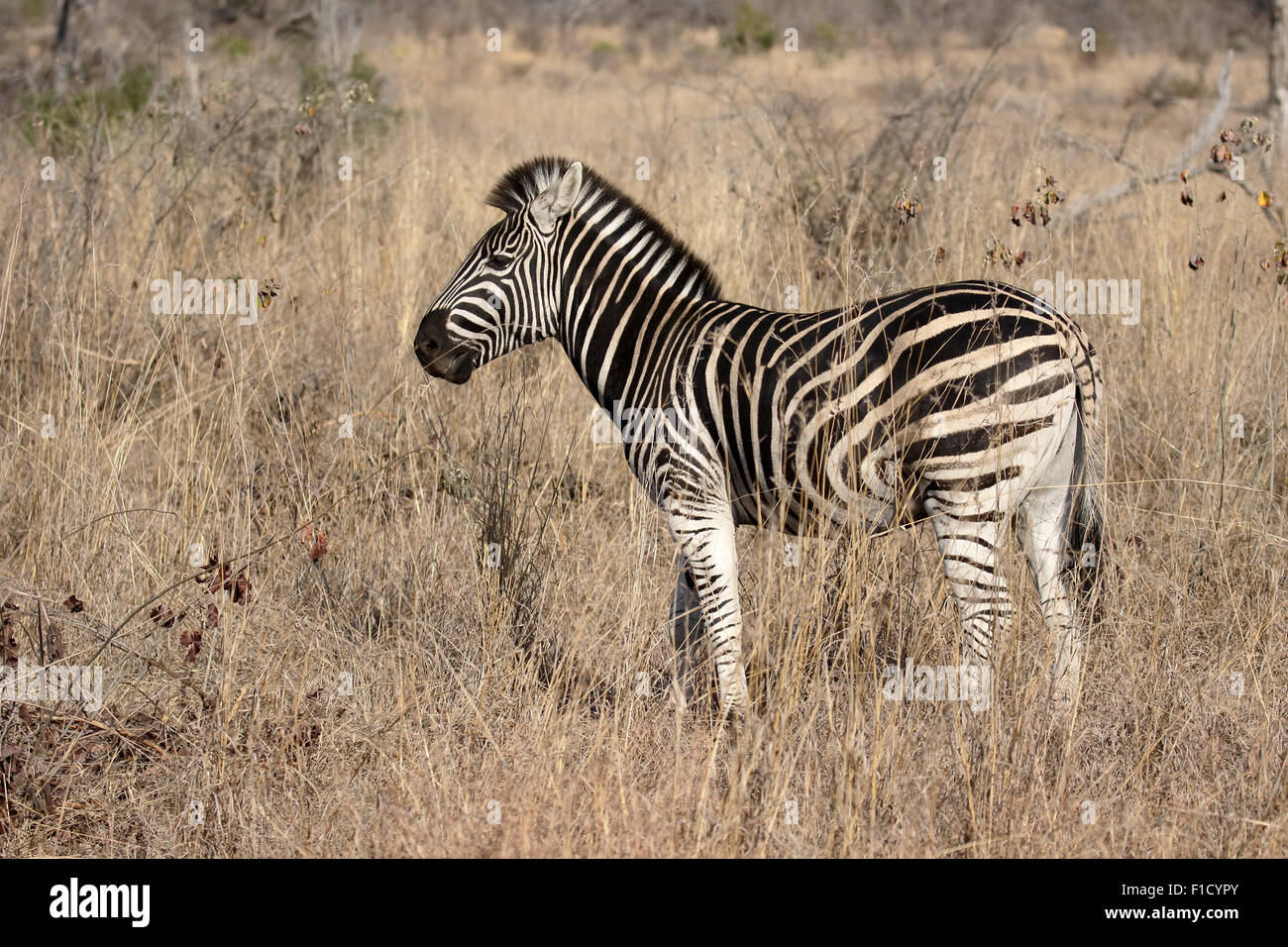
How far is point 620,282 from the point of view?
4.00m

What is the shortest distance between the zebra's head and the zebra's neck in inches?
3.0

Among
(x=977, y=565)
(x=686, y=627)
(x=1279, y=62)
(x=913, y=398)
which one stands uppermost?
(x=1279, y=62)

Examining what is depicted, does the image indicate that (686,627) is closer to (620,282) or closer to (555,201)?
(620,282)

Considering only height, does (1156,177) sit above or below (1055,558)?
above

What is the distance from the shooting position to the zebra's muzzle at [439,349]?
393 cm

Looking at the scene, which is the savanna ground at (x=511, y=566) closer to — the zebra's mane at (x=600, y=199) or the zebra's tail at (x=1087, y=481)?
the zebra's tail at (x=1087, y=481)

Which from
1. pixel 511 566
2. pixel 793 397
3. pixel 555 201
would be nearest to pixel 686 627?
pixel 511 566

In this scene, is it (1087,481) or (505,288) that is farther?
(505,288)

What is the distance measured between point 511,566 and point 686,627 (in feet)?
2.21

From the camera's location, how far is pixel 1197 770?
3283mm

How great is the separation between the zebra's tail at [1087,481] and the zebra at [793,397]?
0.4 inches

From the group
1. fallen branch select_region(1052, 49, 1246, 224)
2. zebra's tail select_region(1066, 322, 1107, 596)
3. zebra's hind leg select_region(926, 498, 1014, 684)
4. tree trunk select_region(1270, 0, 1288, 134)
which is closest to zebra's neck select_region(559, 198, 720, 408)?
zebra's hind leg select_region(926, 498, 1014, 684)

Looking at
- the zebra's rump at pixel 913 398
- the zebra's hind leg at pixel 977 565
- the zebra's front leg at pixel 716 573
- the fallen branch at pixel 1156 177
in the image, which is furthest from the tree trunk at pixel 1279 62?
the zebra's front leg at pixel 716 573

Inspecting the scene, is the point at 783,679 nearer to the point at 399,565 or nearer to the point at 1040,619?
the point at 1040,619
